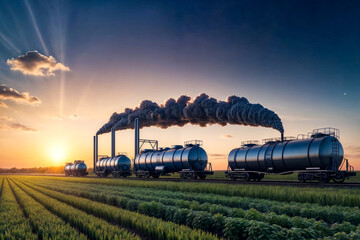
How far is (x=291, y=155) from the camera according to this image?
28.5 meters

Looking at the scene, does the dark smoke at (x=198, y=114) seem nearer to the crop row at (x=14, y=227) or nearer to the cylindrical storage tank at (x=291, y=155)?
the cylindrical storage tank at (x=291, y=155)

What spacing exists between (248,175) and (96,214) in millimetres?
22027

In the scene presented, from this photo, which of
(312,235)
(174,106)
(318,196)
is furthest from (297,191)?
(174,106)

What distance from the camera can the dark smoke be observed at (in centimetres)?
3972

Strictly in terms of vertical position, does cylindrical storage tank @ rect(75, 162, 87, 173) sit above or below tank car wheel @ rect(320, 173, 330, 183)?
below

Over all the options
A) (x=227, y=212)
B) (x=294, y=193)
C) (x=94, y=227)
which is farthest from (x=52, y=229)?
(x=294, y=193)

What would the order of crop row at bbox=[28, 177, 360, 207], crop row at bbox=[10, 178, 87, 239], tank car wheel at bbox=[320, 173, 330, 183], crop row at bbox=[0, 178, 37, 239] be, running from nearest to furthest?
1. crop row at bbox=[10, 178, 87, 239]
2. crop row at bbox=[0, 178, 37, 239]
3. crop row at bbox=[28, 177, 360, 207]
4. tank car wheel at bbox=[320, 173, 330, 183]

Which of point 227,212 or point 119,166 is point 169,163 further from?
point 227,212

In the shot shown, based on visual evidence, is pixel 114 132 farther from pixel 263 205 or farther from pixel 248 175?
pixel 263 205

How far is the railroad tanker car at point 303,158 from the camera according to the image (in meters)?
26.6

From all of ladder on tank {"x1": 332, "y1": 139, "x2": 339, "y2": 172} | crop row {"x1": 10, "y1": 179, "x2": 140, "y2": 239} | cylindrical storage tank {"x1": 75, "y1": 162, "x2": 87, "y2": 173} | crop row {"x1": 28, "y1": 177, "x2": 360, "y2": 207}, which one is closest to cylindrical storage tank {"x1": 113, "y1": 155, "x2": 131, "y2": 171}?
cylindrical storage tank {"x1": 75, "y1": 162, "x2": 87, "y2": 173}

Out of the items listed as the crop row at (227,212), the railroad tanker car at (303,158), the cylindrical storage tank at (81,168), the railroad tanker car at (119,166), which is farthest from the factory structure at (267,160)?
the cylindrical storage tank at (81,168)

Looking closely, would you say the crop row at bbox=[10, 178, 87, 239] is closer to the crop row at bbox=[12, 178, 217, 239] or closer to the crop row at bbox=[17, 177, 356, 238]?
the crop row at bbox=[12, 178, 217, 239]

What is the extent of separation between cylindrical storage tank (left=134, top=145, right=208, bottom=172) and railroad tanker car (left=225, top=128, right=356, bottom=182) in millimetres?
8498
